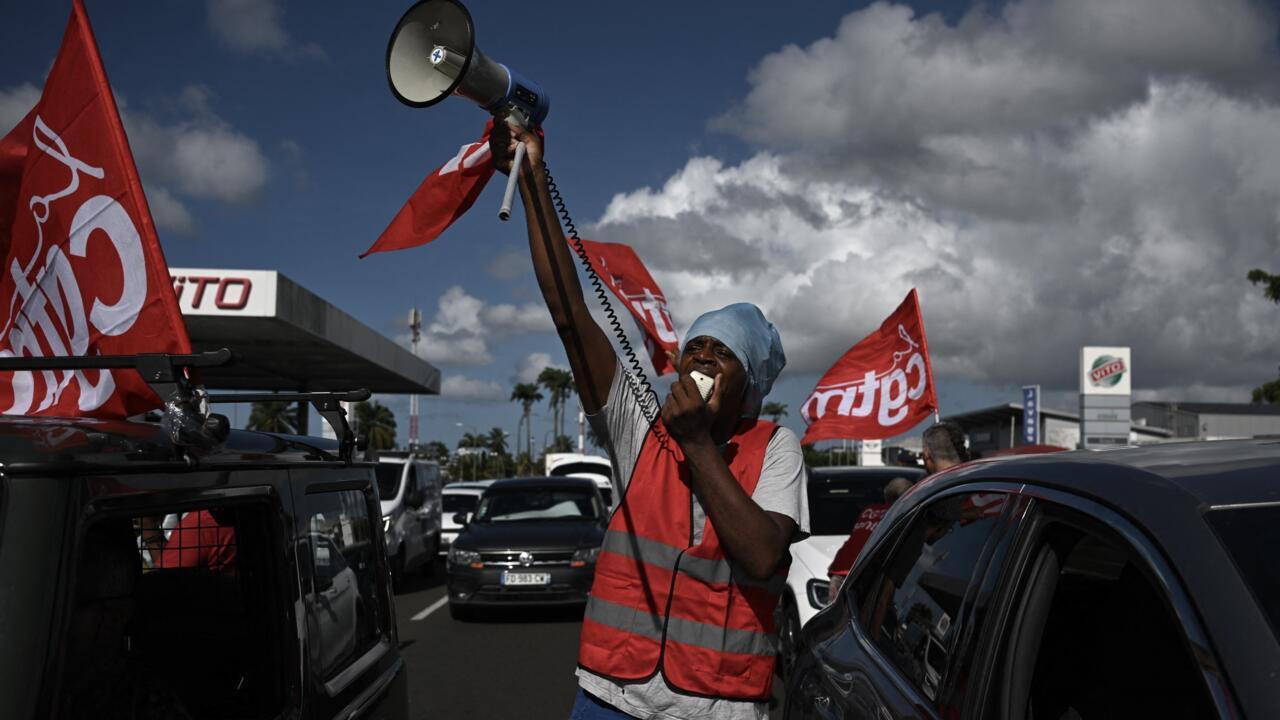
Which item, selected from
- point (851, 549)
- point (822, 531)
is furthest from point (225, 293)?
point (851, 549)

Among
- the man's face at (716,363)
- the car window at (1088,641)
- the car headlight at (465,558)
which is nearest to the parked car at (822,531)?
the car headlight at (465,558)

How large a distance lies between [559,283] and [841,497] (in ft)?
24.3

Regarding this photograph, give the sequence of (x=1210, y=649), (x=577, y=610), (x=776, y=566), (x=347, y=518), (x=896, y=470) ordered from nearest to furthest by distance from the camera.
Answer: (x=1210, y=649)
(x=776, y=566)
(x=347, y=518)
(x=896, y=470)
(x=577, y=610)

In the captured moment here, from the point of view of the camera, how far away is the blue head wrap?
2.50m

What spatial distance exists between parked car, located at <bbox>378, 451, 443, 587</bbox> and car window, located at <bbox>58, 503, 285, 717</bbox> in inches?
432

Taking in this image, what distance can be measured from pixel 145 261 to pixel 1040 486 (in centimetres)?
232

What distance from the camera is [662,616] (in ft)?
7.88

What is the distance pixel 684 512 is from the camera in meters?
2.46

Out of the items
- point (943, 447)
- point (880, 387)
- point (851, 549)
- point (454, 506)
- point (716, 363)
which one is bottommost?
point (454, 506)

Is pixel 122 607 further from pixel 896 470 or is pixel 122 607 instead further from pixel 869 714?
pixel 896 470

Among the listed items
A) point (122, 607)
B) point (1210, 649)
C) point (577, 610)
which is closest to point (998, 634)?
point (1210, 649)

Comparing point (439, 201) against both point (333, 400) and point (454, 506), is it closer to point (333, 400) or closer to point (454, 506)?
point (333, 400)

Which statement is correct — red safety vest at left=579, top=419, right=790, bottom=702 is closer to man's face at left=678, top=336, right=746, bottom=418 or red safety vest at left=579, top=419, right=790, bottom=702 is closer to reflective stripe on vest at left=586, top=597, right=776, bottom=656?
reflective stripe on vest at left=586, top=597, right=776, bottom=656

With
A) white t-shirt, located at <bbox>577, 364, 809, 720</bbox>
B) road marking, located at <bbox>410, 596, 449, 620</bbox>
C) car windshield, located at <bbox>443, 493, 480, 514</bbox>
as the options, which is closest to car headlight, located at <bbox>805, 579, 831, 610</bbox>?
white t-shirt, located at <bbox>577, 364, 809, 720</bbox>
